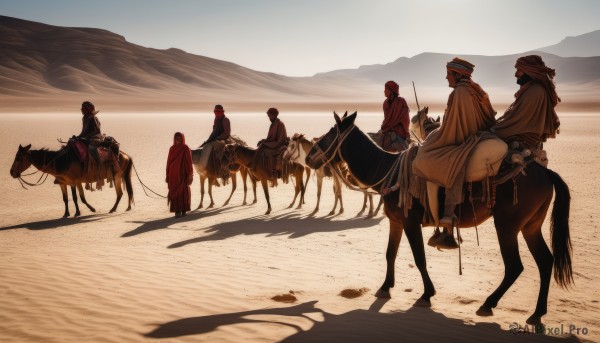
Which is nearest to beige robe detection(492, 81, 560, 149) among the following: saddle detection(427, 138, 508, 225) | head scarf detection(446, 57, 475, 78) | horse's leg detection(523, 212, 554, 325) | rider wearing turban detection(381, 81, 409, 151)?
saddle detection(427, 138, 508, 225)

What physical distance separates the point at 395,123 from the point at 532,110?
6.22 m

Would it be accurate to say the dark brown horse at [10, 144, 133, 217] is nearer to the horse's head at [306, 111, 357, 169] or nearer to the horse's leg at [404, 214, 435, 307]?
the horse's head at [306, 111, 357, 169]

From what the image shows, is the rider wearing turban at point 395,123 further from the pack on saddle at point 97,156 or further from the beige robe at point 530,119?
the pack on saddle at point 97,156

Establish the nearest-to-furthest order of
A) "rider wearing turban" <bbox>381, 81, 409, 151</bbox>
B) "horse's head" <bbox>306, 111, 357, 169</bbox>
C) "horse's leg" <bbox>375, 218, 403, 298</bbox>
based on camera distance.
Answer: "horse's leg" <bbox>375, 218, 403, 298</bbox> < "horse's head" <bbox>306, 111, 357, 169</bbox> < "rider wearing turban" <bbox>381, 81, 409, 151</bbox>

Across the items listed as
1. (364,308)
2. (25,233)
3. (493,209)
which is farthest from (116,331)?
(25,233)

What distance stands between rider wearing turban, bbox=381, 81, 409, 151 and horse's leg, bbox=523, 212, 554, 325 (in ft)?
20.3

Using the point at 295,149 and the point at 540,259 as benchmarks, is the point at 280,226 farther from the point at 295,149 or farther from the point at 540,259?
the point at 540,259

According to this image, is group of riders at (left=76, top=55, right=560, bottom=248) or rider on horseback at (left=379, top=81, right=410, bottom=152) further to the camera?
rider on horseback at (left=379, top=81, right=410, bottom=152)

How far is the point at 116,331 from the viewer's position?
5648 mm

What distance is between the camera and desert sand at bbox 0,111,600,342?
5758 millimetres

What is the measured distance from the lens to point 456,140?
6348 mm

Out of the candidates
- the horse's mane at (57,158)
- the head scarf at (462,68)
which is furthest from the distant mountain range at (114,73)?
the head scarf at (462,68)

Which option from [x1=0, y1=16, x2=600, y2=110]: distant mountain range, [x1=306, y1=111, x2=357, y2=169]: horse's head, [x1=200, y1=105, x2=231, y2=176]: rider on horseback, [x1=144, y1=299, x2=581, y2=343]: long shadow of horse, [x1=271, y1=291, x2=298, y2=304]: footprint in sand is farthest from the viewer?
[x1=0, y1=16, x2=600, y2=110]: distant mountain range

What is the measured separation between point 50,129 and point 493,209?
39228mm
